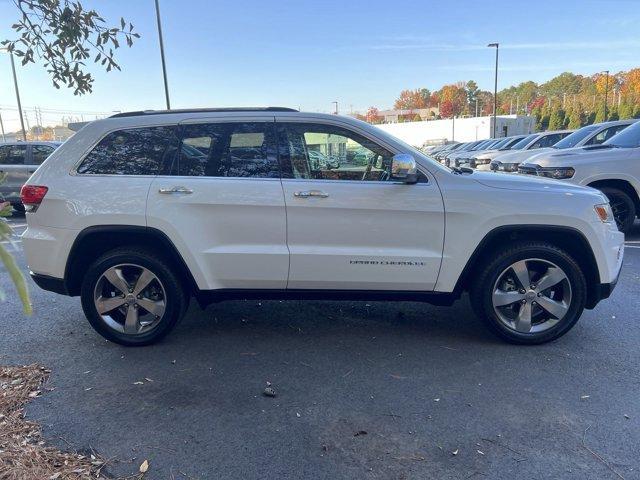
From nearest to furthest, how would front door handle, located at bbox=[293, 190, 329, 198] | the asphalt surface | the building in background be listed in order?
1. the asphalt surface
2. front door handle, located at bbox=[293, 190, 329, 198]
3. the building in background

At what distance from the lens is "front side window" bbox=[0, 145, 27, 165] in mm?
11266

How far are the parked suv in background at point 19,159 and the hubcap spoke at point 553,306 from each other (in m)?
11.2

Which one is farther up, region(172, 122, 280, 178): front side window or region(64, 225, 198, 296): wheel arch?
region(172, 122, 280, 178): front side window

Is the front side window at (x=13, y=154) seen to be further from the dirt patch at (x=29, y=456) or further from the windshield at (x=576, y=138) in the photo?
the windshield at (x=576, y=138)

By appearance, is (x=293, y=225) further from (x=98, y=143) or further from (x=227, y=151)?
(x=98, y=143)

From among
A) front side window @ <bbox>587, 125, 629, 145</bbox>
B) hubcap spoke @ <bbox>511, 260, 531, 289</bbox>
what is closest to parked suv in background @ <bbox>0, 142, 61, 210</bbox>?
hubcap spoke @ <bbox>511, 260, 531, 289</bbox>

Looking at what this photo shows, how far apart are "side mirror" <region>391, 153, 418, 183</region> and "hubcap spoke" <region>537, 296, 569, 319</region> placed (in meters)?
1.43

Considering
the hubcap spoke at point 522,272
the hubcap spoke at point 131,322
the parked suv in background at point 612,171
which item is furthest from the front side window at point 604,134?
the hubcap spoke at point 131,322

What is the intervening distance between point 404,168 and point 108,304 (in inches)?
103

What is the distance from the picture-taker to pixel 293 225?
12.3ft

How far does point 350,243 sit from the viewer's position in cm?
375

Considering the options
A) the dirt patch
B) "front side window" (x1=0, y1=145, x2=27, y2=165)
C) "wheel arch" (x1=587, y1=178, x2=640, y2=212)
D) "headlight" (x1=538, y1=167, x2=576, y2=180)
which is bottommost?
the dirt patch

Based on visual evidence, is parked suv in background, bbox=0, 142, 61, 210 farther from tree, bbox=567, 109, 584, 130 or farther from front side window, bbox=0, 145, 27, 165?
tree, bbox=567, 109, 584, 130

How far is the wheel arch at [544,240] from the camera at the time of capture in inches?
147
